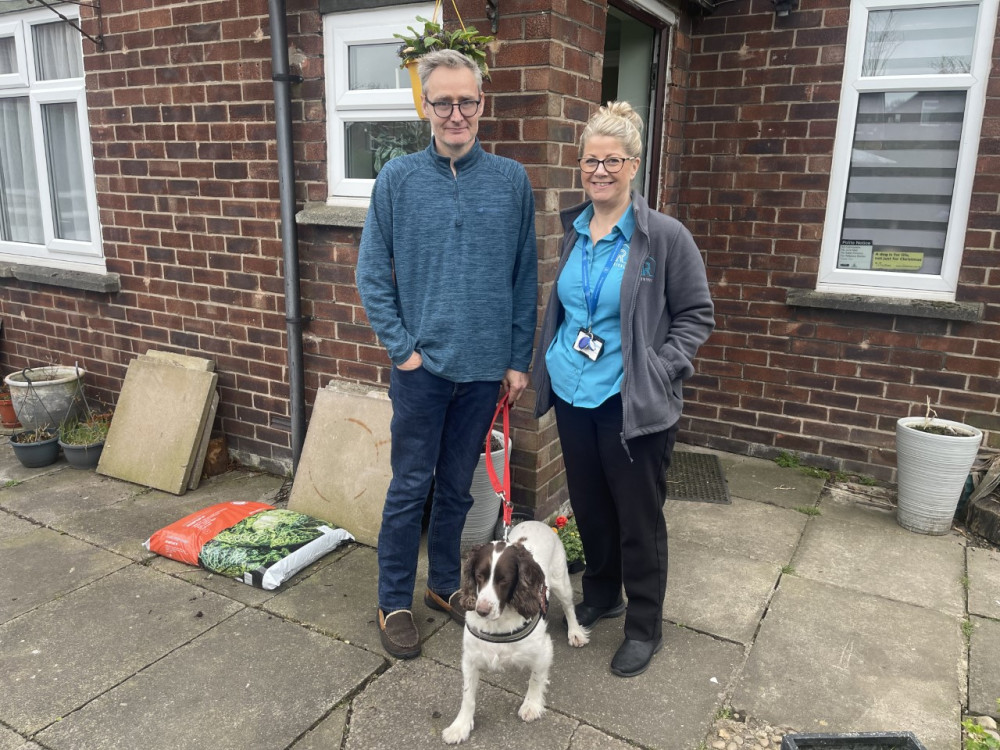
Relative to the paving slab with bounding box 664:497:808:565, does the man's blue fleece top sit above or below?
above

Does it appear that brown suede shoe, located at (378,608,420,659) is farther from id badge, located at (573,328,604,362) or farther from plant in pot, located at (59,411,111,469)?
plant in pot, located at (59,411,111,469)

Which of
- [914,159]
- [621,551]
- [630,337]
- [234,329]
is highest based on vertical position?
[914,159]

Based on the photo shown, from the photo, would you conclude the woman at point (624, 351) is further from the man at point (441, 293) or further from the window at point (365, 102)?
the window at point (365, 102)

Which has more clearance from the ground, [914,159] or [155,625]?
[914,159]

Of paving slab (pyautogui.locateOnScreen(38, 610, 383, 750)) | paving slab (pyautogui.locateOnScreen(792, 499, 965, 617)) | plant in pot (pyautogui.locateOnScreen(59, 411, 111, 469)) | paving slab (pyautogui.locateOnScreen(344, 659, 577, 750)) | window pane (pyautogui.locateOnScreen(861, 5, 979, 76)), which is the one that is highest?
window pane (pyautogui.locateOnScreen(861, 5, 979, 76))

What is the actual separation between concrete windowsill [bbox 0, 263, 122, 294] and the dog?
397 centimetres

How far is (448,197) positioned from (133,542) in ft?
8.67

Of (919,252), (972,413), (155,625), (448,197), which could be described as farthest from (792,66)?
(155,625)

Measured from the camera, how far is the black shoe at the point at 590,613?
3.14 meters

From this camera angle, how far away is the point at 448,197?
274cm

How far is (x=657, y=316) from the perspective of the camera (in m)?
2.56

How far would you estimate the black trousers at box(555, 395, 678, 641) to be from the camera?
2660 mm

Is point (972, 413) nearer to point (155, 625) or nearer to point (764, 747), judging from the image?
point (764, 747)

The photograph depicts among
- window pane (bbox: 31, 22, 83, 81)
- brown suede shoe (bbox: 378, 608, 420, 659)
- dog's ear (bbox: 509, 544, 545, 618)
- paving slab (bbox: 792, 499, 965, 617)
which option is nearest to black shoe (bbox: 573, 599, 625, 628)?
brown suede shoe (bbox: 378, 608, 420, 659)
